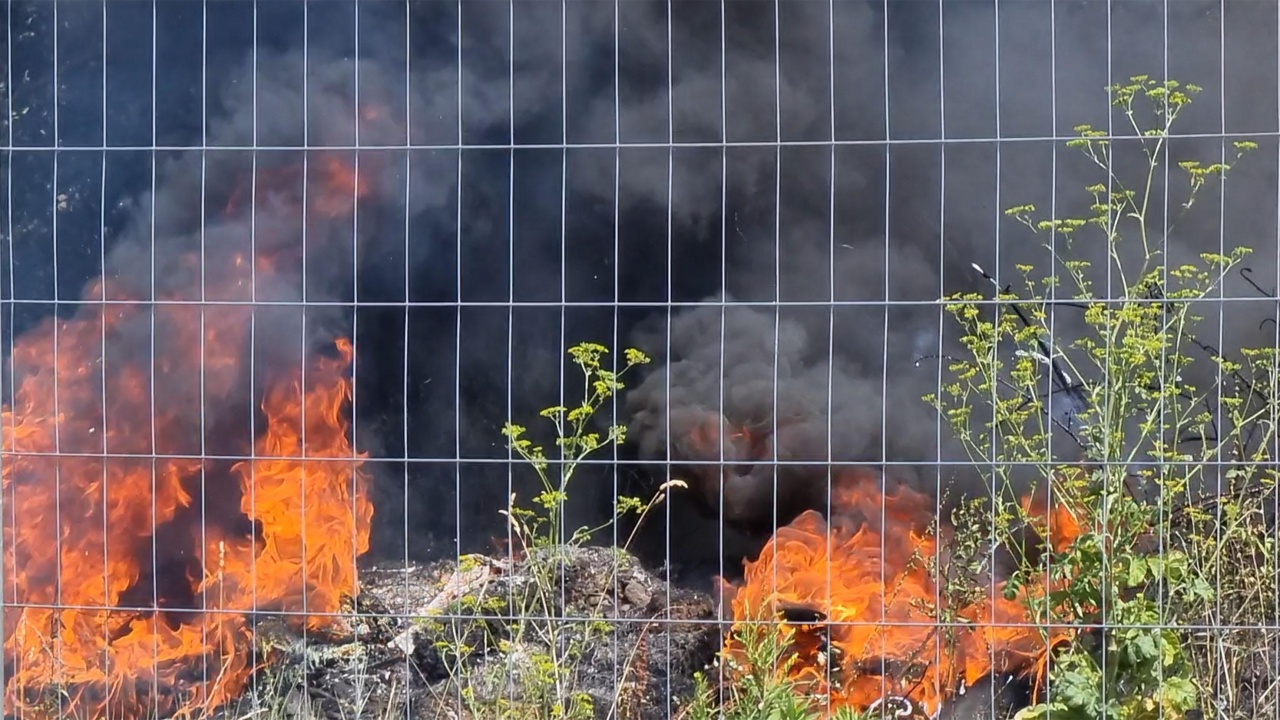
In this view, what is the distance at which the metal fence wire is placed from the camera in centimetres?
461

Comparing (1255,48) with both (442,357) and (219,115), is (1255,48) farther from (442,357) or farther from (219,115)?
(219,115)

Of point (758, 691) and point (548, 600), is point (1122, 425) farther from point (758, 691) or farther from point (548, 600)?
point (548, 600)

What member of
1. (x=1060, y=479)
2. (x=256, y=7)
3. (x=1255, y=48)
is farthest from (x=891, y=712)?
(x=256, y=7)

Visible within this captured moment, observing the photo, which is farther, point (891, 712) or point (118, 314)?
point (118, 314)

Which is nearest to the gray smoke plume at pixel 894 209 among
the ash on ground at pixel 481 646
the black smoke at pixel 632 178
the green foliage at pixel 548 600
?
the black smoke at pixel 632 178

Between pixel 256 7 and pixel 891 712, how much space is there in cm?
378

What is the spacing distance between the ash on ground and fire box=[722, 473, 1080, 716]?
0.99 ft

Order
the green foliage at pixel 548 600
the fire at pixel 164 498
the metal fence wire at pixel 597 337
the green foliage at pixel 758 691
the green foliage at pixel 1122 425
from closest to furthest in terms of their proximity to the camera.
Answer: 1. the green foliage at pixel 1122 425
2. the green foliage at pixel 758 691
3. the green foliage at pixel 548 600
4. the metal fence wire at pixel 597 337
5. the fire at pixel 164 498

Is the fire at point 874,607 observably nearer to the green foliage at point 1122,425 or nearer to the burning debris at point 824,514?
the burning debris at point 824,514

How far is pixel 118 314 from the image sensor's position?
504 centimetres

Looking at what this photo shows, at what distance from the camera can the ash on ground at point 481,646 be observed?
467cm

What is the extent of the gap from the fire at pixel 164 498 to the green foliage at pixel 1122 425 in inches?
98.2

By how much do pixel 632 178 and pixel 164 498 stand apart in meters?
2.32

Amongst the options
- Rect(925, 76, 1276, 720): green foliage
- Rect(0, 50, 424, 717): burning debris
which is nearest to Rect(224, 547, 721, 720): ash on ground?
Rect(0, 50, 424, 717): burning debris
